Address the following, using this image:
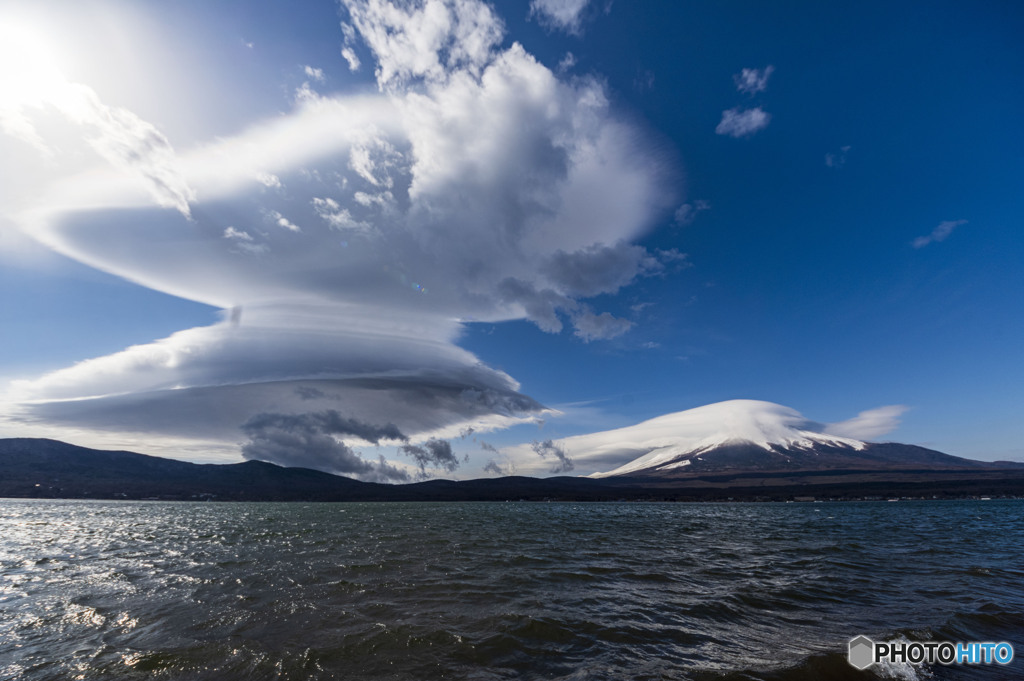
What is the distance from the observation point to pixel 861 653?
541 inches

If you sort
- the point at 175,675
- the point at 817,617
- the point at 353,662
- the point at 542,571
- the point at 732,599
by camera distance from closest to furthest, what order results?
the point at 175,675 < the point at 353,662 < the point at 817,617 < the point at 732,599 < the point at 542,571

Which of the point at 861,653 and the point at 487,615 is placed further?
the point at 487,615

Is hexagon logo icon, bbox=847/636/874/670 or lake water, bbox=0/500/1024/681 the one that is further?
hexagon logo icon, bbox=847/636/874/670

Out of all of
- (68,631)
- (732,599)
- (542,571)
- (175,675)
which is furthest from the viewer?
(542,571)

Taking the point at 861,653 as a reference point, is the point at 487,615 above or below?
below

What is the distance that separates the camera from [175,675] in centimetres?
1214

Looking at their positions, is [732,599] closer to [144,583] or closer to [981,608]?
[981,608]

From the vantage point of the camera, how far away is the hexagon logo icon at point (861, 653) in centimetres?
1298

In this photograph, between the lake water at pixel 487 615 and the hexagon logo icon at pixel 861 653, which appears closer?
the lake water at pixel 487 615

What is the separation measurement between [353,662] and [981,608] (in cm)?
2678

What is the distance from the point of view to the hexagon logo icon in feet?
42.6

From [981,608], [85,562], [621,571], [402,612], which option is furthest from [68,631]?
[981,608]

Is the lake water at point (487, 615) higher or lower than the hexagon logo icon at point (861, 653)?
lower

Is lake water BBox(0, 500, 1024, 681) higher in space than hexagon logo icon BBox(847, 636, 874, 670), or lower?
lower
